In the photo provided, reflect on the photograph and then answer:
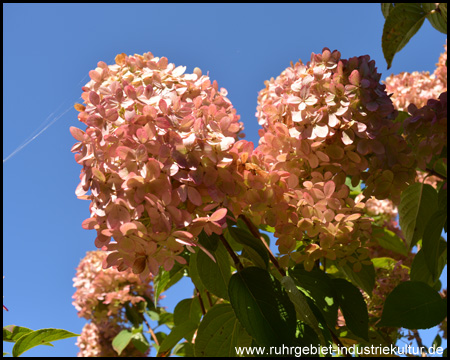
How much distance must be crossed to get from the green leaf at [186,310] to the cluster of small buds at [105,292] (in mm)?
1084

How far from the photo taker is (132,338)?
2617mm

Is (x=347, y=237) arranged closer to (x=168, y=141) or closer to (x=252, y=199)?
(x=252, y=199)

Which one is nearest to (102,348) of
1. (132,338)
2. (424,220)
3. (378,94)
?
(132,338)

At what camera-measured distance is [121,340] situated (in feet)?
8.30

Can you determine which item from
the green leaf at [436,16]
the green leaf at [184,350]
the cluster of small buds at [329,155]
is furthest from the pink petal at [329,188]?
the green leaf at [184,350]

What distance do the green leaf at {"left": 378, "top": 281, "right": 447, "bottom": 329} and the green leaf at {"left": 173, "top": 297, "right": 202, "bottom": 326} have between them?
791 millimetres

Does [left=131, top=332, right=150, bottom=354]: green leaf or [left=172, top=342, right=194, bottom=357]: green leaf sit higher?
[left=131, top=332, right=150, bottom=354]: green leaf

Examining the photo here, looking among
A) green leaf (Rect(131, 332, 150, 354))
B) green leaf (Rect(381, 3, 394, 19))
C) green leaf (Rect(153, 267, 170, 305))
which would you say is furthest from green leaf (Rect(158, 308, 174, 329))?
green leaf (Rect(381, 3, 394, 19))

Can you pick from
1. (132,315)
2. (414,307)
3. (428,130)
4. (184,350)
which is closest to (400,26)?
(428,130)

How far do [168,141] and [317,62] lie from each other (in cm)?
48

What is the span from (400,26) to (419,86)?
1.11 metres

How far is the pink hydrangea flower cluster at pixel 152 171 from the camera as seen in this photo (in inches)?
28.1

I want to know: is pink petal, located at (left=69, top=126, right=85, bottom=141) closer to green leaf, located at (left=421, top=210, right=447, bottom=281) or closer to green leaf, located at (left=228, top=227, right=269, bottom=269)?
green leaf, located at (left=228, top=227, right=269, bottom=269)

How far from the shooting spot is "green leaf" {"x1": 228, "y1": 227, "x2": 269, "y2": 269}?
0.88 m
